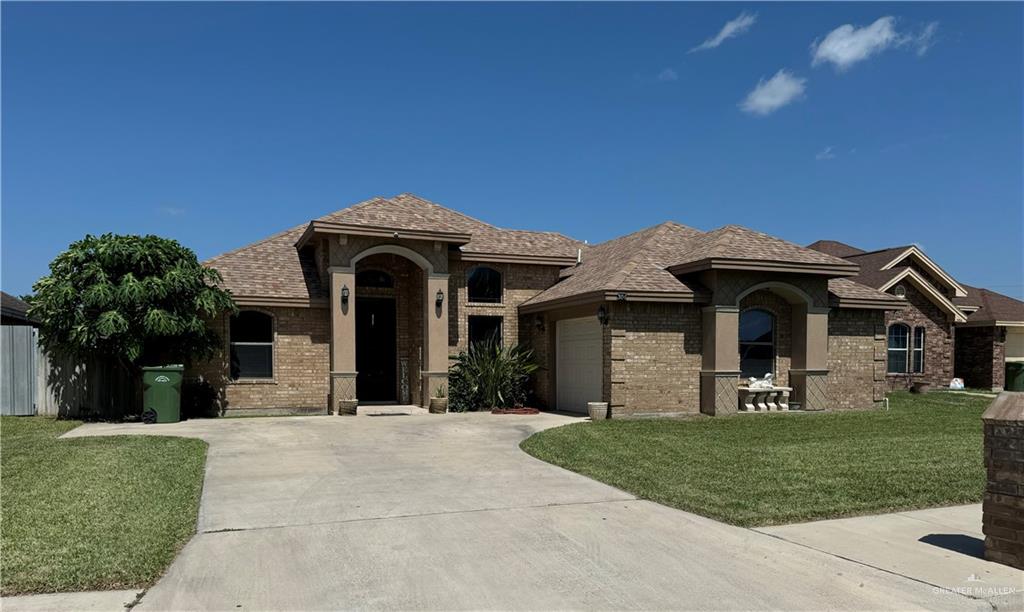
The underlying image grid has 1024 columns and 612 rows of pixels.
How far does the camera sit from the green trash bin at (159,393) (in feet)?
47.7

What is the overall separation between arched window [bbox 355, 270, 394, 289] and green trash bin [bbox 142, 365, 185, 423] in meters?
5.27

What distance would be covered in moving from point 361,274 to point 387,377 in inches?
115

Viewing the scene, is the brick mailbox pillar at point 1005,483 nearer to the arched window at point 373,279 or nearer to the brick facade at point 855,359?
the brick facade at point 855,359

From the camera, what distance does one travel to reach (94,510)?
22.4ft

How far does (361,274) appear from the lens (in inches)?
731

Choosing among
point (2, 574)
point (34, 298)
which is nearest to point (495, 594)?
point (2, 574)

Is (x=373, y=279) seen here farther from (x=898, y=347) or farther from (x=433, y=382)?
(x=898, y=347)

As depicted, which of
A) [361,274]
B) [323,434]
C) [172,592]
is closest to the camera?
[172,592]

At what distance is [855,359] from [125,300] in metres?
17.9

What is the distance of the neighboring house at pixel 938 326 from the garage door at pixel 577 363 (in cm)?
1370

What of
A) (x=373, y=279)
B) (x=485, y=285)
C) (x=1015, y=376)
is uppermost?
(x=373, y=279)

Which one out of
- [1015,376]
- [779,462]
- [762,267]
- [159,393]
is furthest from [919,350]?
[159,393]

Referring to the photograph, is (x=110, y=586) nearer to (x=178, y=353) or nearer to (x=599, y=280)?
(x=178, y=353)

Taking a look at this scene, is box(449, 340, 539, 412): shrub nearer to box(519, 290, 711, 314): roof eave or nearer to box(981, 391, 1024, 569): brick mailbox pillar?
box(519, 290, 711, 314): roof eave
